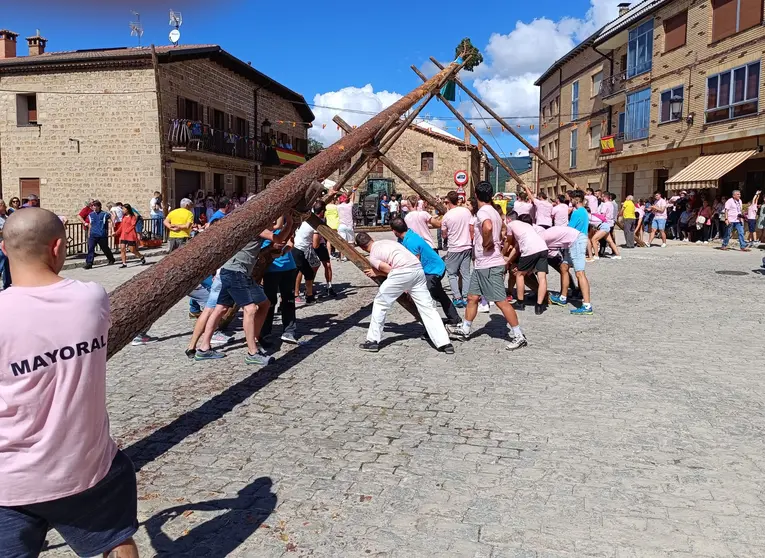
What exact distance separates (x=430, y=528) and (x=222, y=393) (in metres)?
2.74

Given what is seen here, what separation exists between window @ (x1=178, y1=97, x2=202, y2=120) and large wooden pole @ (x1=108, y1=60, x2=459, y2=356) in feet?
58.2

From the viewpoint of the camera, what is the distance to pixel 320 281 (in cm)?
1207

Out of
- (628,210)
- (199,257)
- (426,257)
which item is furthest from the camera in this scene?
(628,210)

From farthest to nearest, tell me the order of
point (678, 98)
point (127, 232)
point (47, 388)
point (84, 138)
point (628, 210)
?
point (678, 98)
point (84, 138)
point (628, 210)
point (127, 232)
point (47, 388)

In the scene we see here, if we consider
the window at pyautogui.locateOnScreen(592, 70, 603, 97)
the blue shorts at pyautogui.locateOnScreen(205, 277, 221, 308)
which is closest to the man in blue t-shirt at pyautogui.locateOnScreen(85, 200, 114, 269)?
the blue shorts at pyautogui.locateOnScreen(205, 277, 221, 308)

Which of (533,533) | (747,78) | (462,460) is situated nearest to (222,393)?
(462,460)

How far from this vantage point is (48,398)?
1.92m

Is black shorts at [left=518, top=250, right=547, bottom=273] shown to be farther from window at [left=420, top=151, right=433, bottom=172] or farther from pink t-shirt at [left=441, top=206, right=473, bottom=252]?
window at [left=420, top=151, right=433, bottom=172]

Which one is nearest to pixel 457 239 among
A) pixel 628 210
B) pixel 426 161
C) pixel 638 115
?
pixel 628 210

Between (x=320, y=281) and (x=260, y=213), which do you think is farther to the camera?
(x=320, y=281)

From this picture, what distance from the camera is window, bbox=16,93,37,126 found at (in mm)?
22734

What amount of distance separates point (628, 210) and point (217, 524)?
16852mm

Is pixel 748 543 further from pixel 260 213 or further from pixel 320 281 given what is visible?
pixel 320 281

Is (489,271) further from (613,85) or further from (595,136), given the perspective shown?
(595,136)
